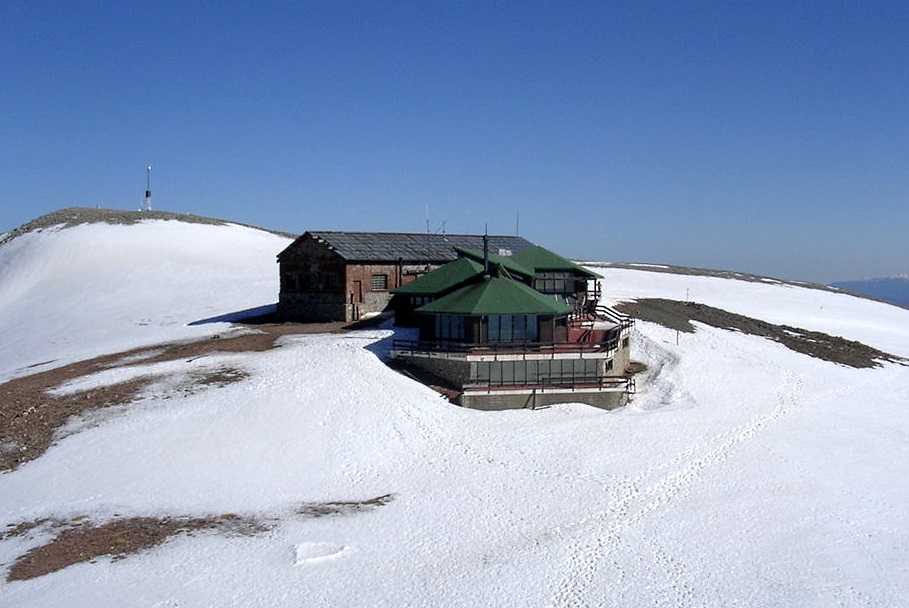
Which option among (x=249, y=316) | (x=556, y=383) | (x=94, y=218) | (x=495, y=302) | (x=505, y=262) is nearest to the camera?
(x=556, y=383)

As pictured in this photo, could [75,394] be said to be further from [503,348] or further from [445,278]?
[445,278]

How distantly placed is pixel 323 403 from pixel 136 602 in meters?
A: 13.3

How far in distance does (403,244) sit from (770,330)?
26.8m

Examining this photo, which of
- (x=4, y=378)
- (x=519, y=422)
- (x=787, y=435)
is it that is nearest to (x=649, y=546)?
(x=519, y=422)

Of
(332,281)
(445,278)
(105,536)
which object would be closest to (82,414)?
Answer: (105,536)

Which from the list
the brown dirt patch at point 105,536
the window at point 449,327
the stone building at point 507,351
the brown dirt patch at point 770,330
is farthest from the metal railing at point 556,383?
the brown dirt patch at point 770,330

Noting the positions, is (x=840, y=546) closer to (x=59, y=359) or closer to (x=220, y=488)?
(x=220, y=488)

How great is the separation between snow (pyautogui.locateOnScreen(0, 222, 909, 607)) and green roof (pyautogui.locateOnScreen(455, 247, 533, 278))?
7290 millimetres

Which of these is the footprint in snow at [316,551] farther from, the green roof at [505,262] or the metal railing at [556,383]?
the green roof at [505,262]

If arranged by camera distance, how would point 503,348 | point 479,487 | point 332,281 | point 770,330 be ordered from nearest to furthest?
point 479,487
point 503,348
point 332,281
point 770,330

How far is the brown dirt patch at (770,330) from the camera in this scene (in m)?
50.6

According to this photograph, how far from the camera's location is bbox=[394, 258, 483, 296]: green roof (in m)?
42.2

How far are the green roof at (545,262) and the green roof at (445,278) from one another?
21.7 ft

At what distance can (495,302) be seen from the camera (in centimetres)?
3678
